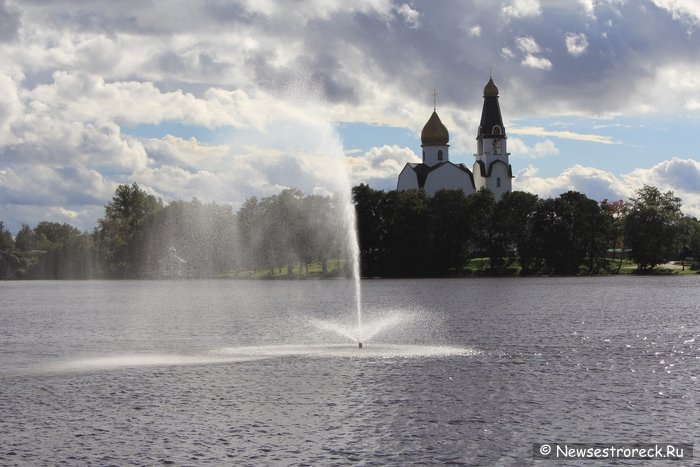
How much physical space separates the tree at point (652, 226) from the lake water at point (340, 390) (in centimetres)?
10224

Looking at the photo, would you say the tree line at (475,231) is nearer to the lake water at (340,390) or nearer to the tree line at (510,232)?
the tree line at (510,232)

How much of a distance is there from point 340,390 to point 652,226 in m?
143

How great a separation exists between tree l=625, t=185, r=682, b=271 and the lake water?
102 m

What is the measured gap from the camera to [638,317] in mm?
71500

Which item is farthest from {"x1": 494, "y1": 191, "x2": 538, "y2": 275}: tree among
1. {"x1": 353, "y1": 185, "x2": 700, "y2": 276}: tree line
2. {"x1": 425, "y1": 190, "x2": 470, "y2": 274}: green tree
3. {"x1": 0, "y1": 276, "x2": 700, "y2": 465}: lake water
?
{"x1": 0, "y1": 276, "x2": 700, "y2": 465}: lake water

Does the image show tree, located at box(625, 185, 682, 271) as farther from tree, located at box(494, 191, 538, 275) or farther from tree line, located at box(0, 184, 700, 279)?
tree, located at box(494, 191, 538, 275)

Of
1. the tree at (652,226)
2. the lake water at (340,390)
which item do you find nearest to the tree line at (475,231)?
the tree at (652,226)

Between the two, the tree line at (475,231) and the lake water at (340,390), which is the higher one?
the tree line at (475,231)

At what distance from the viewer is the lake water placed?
26906 millimetres

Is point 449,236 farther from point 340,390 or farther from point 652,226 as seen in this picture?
point 340,390

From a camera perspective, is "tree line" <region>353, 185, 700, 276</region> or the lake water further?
"tree line" <region>353, 185, 700, 276</region>

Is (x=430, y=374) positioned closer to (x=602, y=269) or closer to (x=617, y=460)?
(x=617, y=460)

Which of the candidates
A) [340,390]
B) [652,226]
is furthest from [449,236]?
[340,390]

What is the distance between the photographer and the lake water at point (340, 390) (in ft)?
88.3
